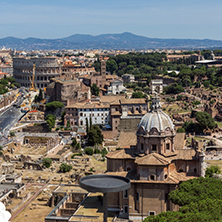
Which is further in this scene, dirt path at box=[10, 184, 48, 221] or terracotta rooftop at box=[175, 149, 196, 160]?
dirt path at box=[10, 184, 48, 221]

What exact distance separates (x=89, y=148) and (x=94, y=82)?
148 feet

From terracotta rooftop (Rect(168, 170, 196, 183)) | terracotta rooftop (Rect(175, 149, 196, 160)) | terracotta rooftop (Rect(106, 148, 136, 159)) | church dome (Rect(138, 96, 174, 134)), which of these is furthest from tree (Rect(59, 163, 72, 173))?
terracotta rooftop (Rect(168, 170, 196, 183))

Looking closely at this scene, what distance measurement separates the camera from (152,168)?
35.6m

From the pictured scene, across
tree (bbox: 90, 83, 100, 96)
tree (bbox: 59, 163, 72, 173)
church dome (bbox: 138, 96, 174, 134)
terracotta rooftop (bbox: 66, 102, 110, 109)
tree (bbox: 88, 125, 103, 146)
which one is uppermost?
church dome (bbox: 138, 96, 174, 134)

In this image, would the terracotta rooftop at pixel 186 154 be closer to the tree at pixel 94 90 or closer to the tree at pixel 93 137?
the tree at pixel 93 137

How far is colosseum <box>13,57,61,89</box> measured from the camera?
416 feet

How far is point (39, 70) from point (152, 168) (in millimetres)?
98192

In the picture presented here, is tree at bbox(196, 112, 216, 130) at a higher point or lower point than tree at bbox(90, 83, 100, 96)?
lower

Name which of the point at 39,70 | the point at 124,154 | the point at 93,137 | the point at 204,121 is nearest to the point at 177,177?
the point at 124,154

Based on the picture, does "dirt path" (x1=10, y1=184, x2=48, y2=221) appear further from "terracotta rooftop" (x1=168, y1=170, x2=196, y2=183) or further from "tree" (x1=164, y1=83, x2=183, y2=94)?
"tree" (x1=164, y1=83, x2=183, y2=94)

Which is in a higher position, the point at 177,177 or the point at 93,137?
the point at 177,177

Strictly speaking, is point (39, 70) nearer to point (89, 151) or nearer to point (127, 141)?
point (89, 151)

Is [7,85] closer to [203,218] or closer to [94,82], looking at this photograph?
[94,82]

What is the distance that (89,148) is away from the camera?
6662 centimetres
